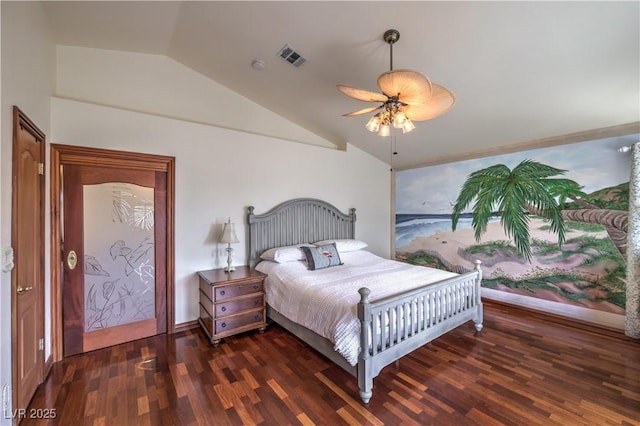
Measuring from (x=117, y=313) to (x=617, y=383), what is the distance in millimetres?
4650

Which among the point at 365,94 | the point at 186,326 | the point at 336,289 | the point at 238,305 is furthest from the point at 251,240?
the point at 365,94

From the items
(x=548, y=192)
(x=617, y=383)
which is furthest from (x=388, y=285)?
(x=548, y=192)

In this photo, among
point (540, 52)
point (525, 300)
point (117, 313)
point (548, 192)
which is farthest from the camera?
point (525, 300)

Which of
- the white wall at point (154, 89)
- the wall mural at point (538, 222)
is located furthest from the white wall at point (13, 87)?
the wall mural at point (538, 222)

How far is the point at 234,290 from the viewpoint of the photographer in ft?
9.73

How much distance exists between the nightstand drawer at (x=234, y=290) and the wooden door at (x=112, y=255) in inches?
31.2

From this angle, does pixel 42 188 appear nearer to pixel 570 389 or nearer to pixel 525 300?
pixel 570 389

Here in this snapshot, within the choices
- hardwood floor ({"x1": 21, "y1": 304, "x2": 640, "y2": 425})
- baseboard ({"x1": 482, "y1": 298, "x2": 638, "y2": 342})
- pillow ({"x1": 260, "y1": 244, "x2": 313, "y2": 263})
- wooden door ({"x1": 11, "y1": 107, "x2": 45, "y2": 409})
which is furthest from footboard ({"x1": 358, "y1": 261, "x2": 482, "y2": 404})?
wooden door ({"x1": 11, "y1": 107, "x2": 45, "y2": 409})

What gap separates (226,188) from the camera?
352cm

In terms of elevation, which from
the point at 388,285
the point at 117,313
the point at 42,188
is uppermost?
the point at 42,188

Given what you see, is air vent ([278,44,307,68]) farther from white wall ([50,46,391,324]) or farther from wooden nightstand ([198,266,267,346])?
wooden nightstand ([198,266,267,346])

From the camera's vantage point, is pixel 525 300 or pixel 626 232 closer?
pixel 626 232

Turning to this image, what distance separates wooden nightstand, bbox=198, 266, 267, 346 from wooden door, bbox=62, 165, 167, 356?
56cm

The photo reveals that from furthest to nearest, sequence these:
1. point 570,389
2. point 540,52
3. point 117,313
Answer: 1. point 117,313
2. point 540,52
3. point 570,389
